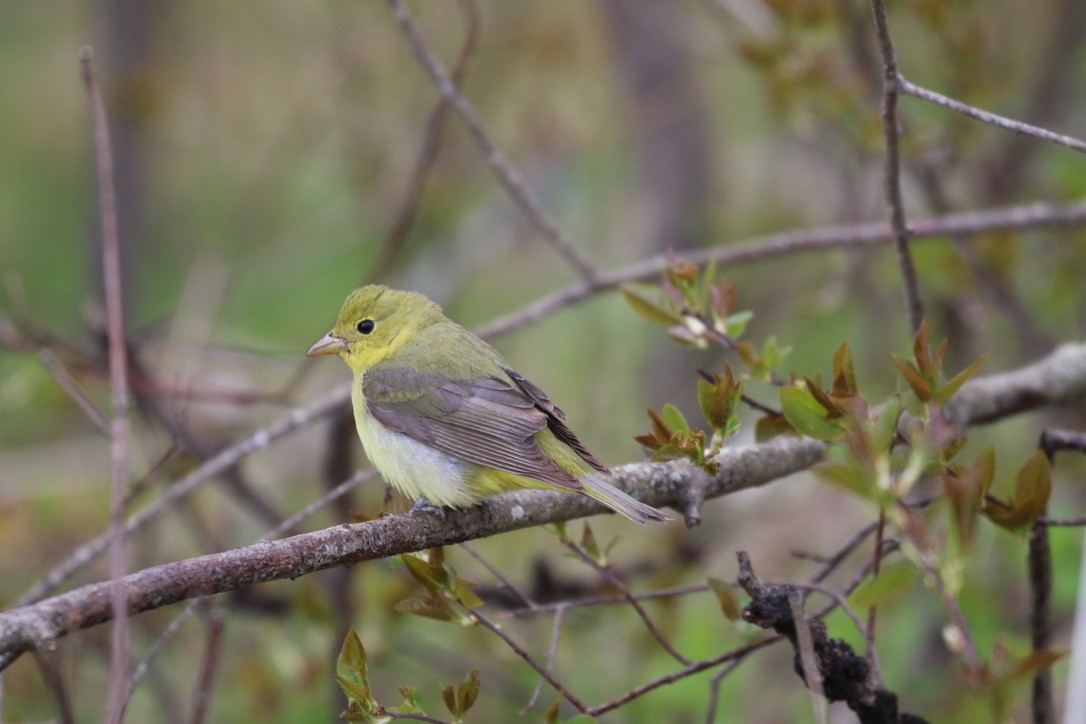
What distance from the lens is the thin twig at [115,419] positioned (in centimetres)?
175

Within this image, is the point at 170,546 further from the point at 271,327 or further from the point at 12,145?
the point at 12,145

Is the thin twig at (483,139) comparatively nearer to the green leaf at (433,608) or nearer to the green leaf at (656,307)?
the green leaf at (656,307)

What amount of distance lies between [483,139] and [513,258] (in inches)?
204

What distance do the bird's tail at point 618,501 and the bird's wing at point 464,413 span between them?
290 mm

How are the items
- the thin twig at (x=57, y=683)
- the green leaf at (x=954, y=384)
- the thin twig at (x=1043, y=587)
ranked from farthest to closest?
the thin twig at (x=1043, y=587) < the thin twig at (x=57, y=683) < the green leaf at (x=954, y=384)

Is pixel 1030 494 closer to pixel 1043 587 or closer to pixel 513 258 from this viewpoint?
pixel 1043 587

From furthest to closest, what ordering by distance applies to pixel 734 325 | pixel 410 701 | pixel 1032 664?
pixel 734 325 < pixel 410 701 < pixel 1032 664

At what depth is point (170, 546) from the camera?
6.40 meters

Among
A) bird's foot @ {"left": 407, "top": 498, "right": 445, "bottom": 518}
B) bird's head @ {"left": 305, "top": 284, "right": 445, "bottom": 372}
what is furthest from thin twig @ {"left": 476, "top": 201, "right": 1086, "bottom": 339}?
bird's foot @ {"left": 407, "top": 498, "right": 445, "bottom": 518}

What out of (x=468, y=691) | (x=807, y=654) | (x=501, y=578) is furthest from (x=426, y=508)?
(x=807, y=654)

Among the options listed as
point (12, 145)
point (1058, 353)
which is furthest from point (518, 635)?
point (12, 145)

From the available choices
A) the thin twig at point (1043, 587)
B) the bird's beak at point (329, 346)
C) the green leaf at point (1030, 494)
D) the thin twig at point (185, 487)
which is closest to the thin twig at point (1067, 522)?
the green leaf at point (1030, 494)

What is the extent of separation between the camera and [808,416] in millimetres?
2312

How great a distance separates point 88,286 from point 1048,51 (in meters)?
7.26
